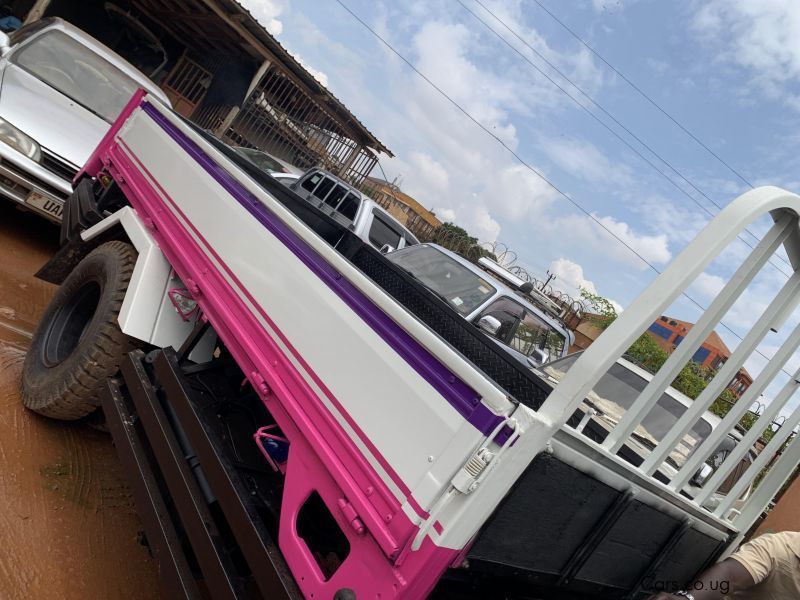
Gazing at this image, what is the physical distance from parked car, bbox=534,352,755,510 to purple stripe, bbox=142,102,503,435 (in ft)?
4.77

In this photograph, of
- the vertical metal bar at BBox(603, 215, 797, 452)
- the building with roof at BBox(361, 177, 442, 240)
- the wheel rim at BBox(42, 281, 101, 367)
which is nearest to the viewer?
the vertical metal bar at BBox(603, 215, 797, 452)

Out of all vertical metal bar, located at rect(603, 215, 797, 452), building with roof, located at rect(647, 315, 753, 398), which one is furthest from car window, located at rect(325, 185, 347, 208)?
vertical metal bar, located at rect(603, 215, 797, 452)

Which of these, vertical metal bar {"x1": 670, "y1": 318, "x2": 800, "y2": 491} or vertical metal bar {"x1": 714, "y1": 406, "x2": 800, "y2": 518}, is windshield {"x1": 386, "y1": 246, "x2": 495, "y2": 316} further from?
vertical metal bar {"x1": 670, "y1": 318, "x2": 800, "y2": 491}

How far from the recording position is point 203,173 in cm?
279

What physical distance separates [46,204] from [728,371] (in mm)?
4669

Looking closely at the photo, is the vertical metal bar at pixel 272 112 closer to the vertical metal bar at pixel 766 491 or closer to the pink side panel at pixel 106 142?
the pink side panel at pixel 106 142

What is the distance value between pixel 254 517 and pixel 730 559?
1871 millimetres

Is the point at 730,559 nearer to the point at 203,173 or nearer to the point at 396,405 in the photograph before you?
the point at 396,405

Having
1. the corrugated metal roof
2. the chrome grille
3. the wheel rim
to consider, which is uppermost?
the corrugated metal roof

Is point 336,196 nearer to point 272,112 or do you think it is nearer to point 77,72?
point 77,72

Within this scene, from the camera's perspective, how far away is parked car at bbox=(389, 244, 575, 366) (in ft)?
15.2

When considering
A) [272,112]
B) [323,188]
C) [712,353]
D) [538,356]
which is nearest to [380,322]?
[538,356]

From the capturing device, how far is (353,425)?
5.20 feet

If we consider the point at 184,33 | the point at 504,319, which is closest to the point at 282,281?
the point at 504,319
